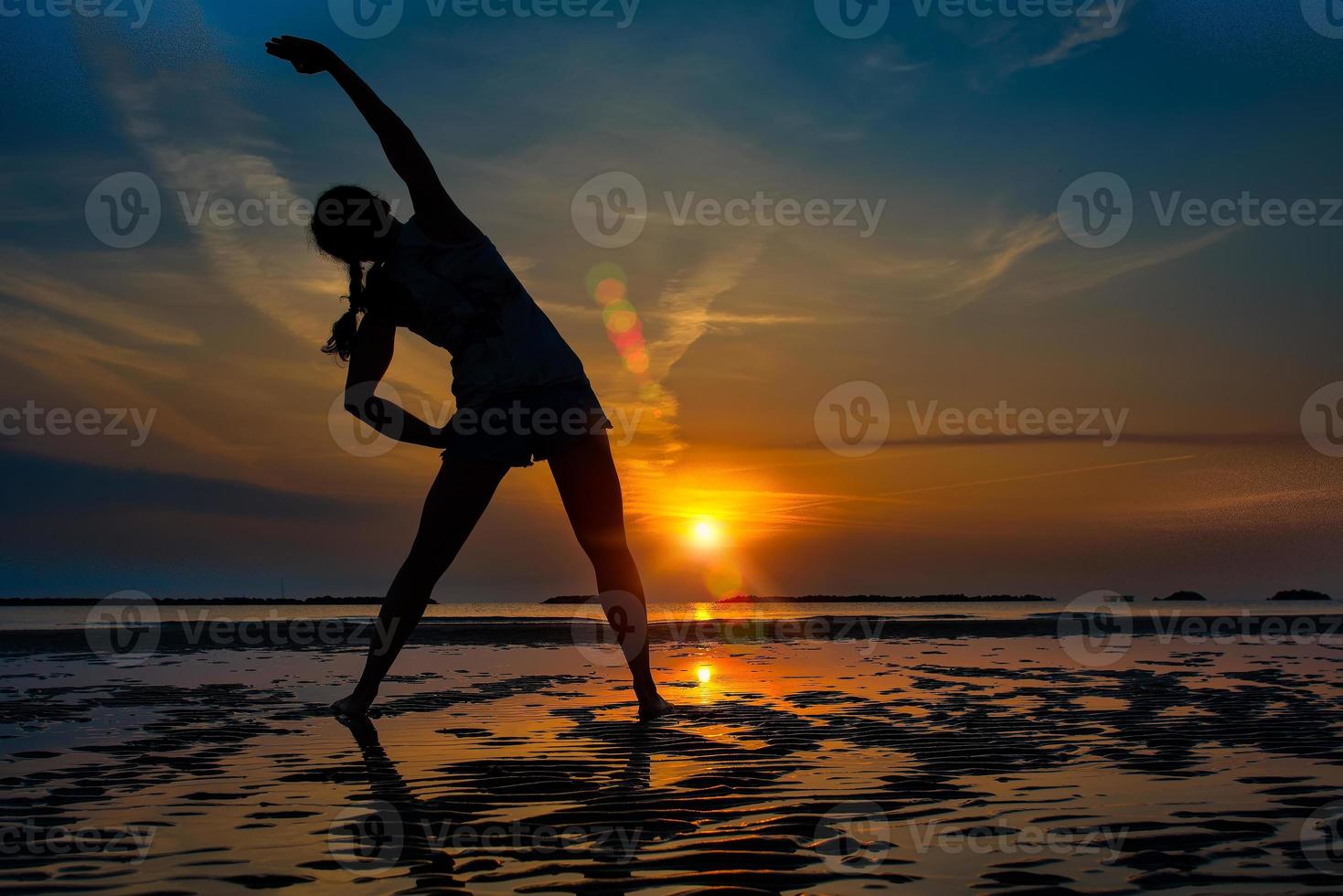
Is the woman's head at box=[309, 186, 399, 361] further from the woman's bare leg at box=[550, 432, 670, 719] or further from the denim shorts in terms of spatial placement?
the woman's bare leg at box=[550, 432, 670, 719]

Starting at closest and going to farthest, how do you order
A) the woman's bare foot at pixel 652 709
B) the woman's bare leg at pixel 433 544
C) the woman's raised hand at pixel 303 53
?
the woman's raised hand at pixel 303 53
the woman's bare foot at pixel 652 709
the woman's bare leg at pixel 433 544

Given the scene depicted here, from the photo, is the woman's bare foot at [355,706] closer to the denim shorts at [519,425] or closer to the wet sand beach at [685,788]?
the wet sand beach at [685,788]

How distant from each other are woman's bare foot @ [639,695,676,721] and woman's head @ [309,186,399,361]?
7.97 ft

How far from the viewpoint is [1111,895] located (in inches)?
82.3

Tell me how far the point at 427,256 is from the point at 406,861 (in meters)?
3.48

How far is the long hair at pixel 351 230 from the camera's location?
5254mm

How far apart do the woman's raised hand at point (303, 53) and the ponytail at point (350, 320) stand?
1.03 m

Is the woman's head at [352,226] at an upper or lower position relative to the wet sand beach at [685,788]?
upper

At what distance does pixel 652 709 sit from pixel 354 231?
9.10 feet

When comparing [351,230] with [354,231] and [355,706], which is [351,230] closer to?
[354,231]

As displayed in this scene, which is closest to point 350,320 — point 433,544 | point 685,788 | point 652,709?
point 433,544

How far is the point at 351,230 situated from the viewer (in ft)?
17.2

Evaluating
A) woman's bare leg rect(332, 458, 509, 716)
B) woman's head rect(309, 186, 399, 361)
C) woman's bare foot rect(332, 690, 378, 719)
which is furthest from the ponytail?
woman's bare foot rect(332, 690, 378, 719)

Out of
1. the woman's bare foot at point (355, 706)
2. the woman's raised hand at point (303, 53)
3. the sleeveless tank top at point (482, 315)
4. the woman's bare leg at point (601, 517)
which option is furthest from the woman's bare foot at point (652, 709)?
the woman's raised hand at point (303, 53)
